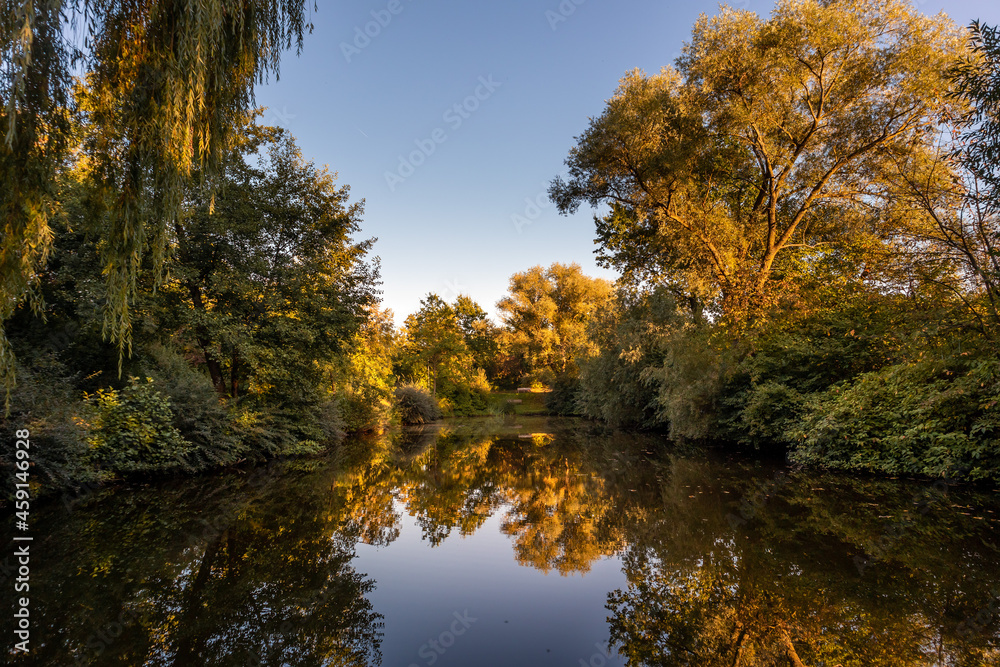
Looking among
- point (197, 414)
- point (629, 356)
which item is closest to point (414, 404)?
point (629, 356)

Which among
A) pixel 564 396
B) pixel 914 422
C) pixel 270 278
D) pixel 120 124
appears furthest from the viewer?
pixel 564 396

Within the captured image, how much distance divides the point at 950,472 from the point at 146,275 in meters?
15.9

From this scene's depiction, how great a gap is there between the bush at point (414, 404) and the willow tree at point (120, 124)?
22.9m


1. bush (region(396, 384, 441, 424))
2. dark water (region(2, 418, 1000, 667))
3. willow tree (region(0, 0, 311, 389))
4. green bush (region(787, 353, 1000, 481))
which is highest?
willow tree (region(0, 0, 311, 389))

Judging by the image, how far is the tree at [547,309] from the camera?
147 feet

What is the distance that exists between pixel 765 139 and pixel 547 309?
107ft

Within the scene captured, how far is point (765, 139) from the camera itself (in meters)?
14.0

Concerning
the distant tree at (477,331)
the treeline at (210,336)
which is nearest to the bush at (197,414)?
the treeline at (210,336)

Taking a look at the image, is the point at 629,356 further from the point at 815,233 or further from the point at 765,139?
the point at 765,139

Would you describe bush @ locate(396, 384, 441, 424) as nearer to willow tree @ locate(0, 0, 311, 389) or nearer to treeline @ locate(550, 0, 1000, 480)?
treeline @ locate(550, 0, 1000, 480)

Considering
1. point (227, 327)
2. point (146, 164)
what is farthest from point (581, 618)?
point (227, 327)

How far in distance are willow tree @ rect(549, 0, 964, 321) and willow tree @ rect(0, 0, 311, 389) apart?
11935 millimetres

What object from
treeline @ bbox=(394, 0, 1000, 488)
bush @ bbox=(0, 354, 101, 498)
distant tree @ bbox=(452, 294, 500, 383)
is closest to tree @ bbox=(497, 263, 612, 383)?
distant tree @ bbox=(452, 294, 500, 383)

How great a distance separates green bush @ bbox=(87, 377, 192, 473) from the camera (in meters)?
Answer: 8.90
